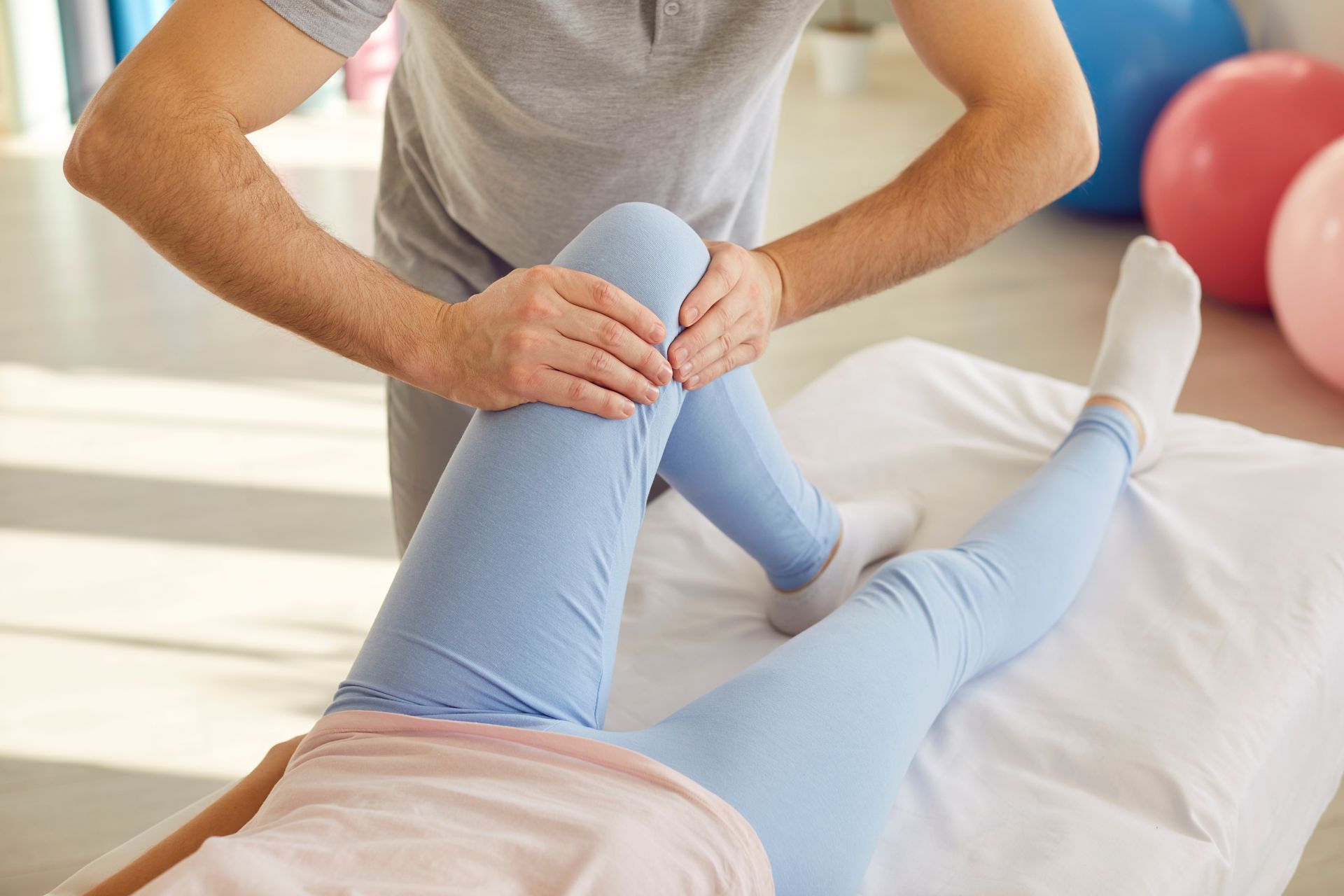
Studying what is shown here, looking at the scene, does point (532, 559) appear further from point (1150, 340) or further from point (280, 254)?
point (1150, 340)

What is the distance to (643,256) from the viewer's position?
1028 millimetres

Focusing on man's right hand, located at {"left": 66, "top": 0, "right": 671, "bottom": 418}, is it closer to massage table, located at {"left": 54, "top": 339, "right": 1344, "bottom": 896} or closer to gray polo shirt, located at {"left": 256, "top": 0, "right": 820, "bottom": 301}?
gray polo shirt, located at {"left": 256, "top": 0, "right": 820, "bottom": 301}

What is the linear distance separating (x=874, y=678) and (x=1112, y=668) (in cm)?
30

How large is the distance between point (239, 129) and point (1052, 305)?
2.23 meters

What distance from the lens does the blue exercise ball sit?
2.95 m

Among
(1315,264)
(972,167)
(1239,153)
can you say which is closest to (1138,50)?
(1239,153)

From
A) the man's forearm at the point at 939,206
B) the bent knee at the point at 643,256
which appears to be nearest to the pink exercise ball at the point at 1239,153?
the man's forearm at the point at 939,206

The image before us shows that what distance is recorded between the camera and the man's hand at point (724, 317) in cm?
104

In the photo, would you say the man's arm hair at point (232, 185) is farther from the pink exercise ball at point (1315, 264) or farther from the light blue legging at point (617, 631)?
the pink exercise ball at point (1315, 264)

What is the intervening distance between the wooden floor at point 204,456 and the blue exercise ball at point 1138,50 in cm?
33

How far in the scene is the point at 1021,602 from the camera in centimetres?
115

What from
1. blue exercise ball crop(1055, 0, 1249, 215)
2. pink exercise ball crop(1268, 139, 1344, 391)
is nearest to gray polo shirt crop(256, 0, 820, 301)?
pink exercise ball crop(1268, 139, 1344, 391)

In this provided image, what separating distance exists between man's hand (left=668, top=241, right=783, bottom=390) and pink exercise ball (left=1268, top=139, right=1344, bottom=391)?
5.25ft

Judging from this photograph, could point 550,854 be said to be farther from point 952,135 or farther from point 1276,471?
point 1276,471
